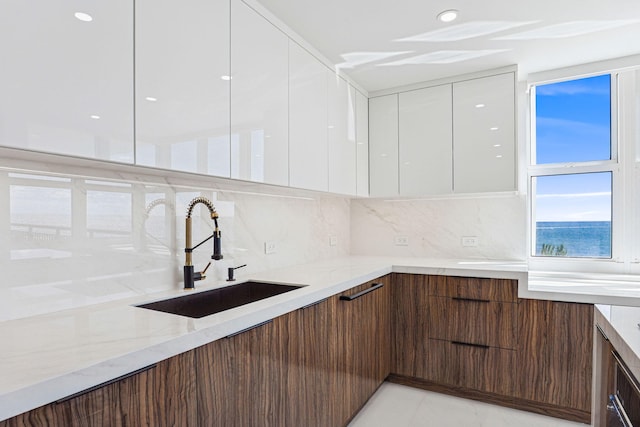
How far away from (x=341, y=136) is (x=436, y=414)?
6.42 feet

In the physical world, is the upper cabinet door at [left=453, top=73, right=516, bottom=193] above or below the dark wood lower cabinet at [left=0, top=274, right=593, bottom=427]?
above

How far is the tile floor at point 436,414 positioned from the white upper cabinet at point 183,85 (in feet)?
5.70

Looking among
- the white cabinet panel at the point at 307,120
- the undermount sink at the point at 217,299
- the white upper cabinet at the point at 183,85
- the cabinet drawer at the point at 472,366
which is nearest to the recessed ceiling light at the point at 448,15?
the white cabinet panel at the point at 307,120

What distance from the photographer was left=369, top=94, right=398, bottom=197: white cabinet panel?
3020 mm

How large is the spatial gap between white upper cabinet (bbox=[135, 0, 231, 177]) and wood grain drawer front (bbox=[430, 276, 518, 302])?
1.65m

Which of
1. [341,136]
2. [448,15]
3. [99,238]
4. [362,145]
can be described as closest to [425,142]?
[362,145]

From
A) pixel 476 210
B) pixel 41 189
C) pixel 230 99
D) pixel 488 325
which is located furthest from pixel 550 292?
pixel 41 189

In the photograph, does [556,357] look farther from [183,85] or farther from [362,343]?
[183,85]

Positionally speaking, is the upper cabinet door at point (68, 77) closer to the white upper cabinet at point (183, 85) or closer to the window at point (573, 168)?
the white upper cabinet at point (183, 85)

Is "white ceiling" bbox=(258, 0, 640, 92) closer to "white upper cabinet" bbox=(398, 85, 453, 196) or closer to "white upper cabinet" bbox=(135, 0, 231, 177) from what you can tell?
"white upper cabinet" bbox=(398, 85, 453, 196)

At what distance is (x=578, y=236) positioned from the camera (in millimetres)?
2826

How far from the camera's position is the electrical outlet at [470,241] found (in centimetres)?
301

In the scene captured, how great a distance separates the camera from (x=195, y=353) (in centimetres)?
110

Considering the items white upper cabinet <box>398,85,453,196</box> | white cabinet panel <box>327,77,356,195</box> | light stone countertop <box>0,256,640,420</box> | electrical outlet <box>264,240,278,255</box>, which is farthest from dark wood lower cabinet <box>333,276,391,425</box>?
white upper cabinet <box>398,85,453,196</box>
